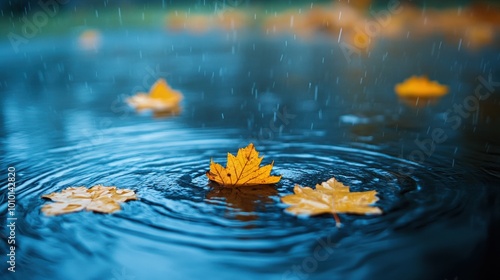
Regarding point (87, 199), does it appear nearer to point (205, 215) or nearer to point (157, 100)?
point (205, 215)

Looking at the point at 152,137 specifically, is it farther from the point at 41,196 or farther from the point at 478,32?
the point at 478,32

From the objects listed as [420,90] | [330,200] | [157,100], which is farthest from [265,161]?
[420,90]

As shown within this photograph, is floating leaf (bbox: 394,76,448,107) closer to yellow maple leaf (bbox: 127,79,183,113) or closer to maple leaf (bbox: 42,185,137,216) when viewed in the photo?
yellow maple leaf (bbox: 127,79,183,113)

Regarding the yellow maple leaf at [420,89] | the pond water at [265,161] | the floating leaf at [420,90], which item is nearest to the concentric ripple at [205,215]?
the pond water at [265,161]

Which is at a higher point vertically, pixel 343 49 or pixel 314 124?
pixel 343 49

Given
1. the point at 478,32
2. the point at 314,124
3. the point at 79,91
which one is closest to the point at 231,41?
the point at 478,32

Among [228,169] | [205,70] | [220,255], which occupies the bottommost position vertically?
[220,255]
